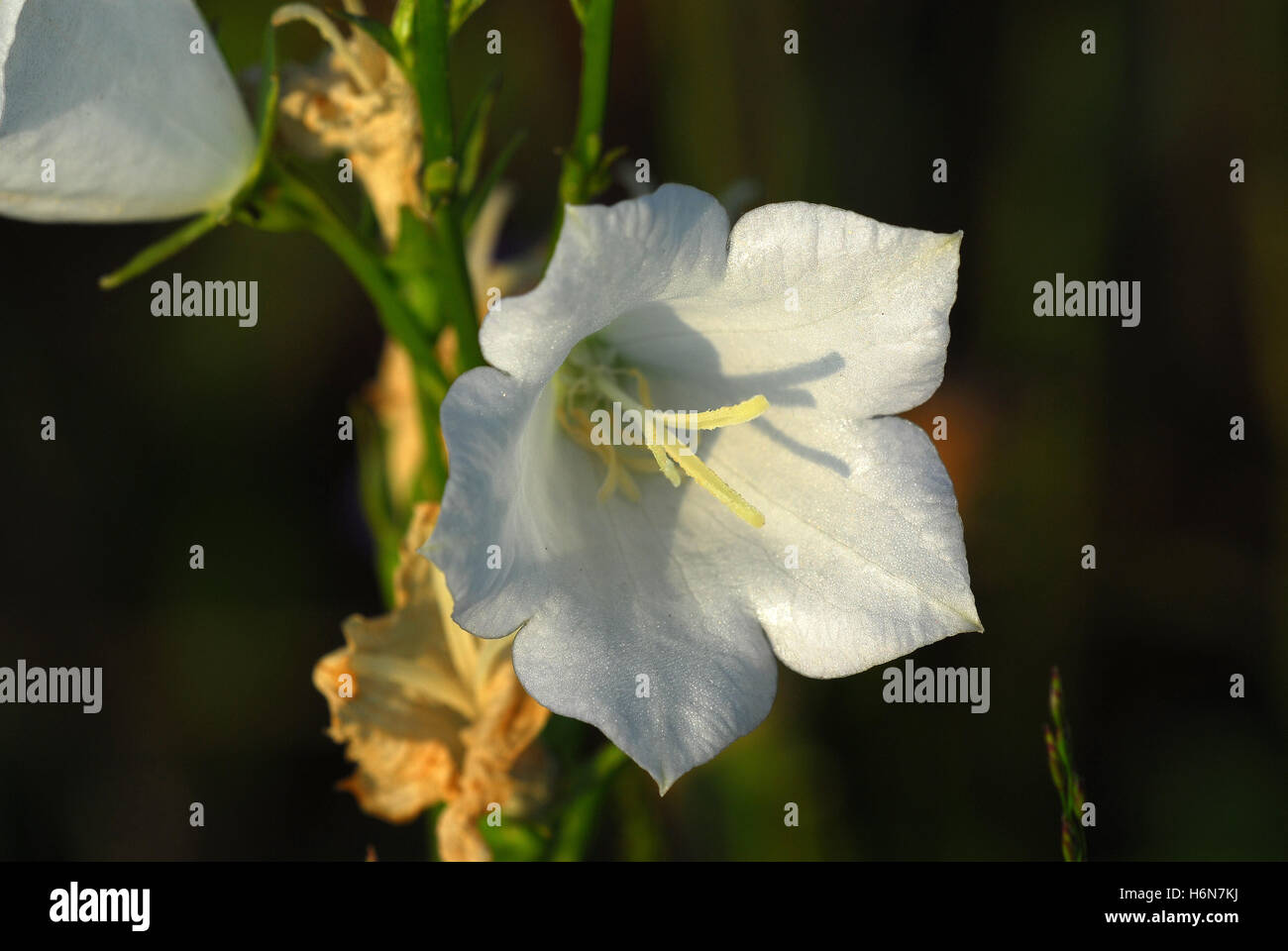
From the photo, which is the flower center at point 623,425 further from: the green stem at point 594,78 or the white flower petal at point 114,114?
the white flower petal at point 114,114

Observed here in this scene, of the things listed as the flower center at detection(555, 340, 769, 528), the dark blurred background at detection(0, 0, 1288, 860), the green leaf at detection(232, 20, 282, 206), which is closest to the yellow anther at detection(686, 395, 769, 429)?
the flower center at detection(555, 340, 769, 528)

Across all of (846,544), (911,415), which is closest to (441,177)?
(846,544)

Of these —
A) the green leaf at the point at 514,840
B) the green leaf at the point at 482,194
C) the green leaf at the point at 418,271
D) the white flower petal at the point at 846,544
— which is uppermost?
the green leaf at the point at 482,194

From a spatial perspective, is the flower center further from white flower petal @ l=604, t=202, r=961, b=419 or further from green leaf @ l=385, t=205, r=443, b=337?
green leaf @ l=385, t=205, r=443, b=337

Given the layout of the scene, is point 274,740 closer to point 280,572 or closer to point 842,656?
point 280,572

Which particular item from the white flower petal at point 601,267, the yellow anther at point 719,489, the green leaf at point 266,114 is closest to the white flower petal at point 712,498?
the white flower petal at point 601,267

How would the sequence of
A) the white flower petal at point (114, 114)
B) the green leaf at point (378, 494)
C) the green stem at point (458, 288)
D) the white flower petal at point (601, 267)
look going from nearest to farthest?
the white flower petal at point (601, 267) → the white flower petal at point (114, 114) → the green stem at point (458, 288) → the green leaf at point (378, 494)

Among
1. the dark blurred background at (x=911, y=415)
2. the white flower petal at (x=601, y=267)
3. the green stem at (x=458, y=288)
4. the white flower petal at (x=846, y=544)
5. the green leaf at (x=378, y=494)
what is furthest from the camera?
the dark blurred background at (x=911, y=415)

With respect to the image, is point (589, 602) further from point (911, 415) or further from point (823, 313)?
point (911, 415)
